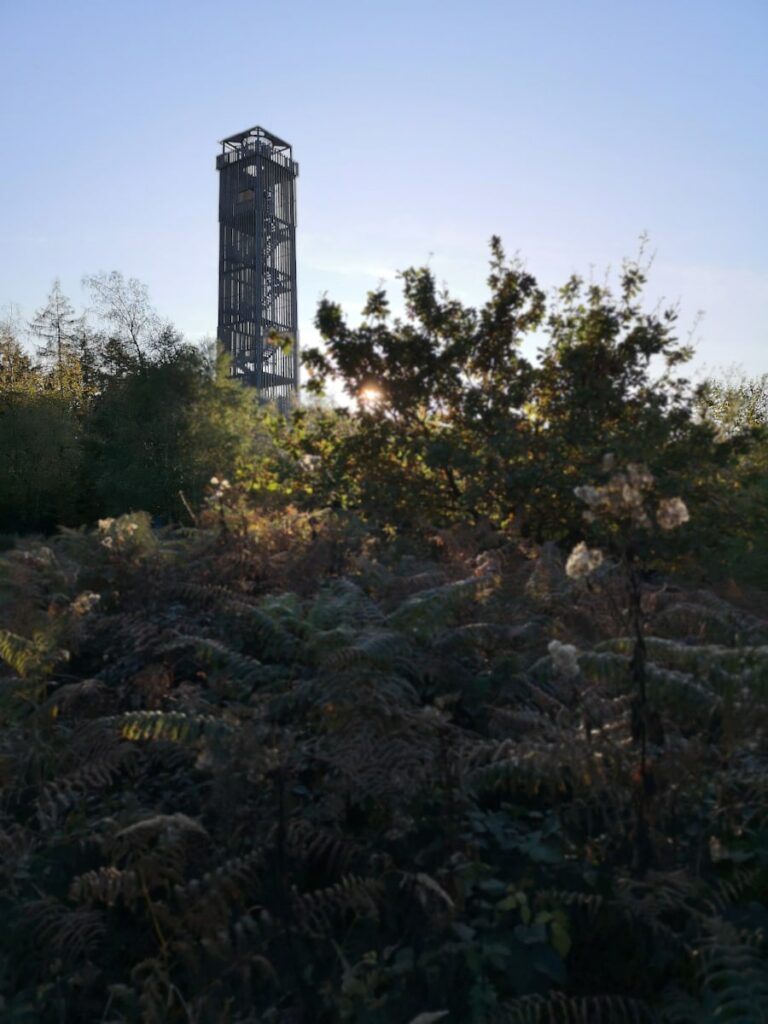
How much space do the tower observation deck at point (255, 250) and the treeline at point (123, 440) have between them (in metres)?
37.8

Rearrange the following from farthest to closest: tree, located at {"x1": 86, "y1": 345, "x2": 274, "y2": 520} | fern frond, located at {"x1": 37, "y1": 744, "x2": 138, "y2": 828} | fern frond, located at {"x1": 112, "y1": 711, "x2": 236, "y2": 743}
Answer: tree, located at {"x1": 86, "y1": 345, "x2": 274, "y2": 520} < fern frond, located at {"x1": 37, "y1": 744, "x2": 138, "y2": 828} < fern frond, located at {"x1": 112, "y1": 711, "x2": 236, "y2": 743}

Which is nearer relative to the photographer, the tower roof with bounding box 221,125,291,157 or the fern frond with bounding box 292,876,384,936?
→ the fern frond with bounding box 292,876,384,936

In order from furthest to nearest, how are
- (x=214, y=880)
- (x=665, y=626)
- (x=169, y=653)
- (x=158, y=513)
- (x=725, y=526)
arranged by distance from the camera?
1. (x=158, y=513)
2. (x=725, y=526)
3. (x=169, y=653)
4. (x=665, y=626)
5. (x=214, y=880)

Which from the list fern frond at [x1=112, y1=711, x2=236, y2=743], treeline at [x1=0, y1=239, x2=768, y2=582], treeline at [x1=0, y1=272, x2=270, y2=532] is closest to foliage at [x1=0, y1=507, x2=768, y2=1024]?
fern frond at [x1=112, y1=711, x2=236, y2=743]

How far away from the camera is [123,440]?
32781mm

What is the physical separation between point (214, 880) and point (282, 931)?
0.32 metres

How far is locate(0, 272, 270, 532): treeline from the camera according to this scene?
104 feet

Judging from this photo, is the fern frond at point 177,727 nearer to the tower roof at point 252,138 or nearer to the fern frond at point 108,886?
the fern frond at point 108,886

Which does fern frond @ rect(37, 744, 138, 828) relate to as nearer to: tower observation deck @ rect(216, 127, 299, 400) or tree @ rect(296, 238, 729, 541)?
tree @ rect(296, 238, 729, 541)

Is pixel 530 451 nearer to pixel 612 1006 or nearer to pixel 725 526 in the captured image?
pixel 725 526

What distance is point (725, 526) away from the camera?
1008cm

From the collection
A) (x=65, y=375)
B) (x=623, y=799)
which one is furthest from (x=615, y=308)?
(x=65, y=375)

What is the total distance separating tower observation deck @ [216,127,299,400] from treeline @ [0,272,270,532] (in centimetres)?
3780

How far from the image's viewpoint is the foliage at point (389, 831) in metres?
3.21
